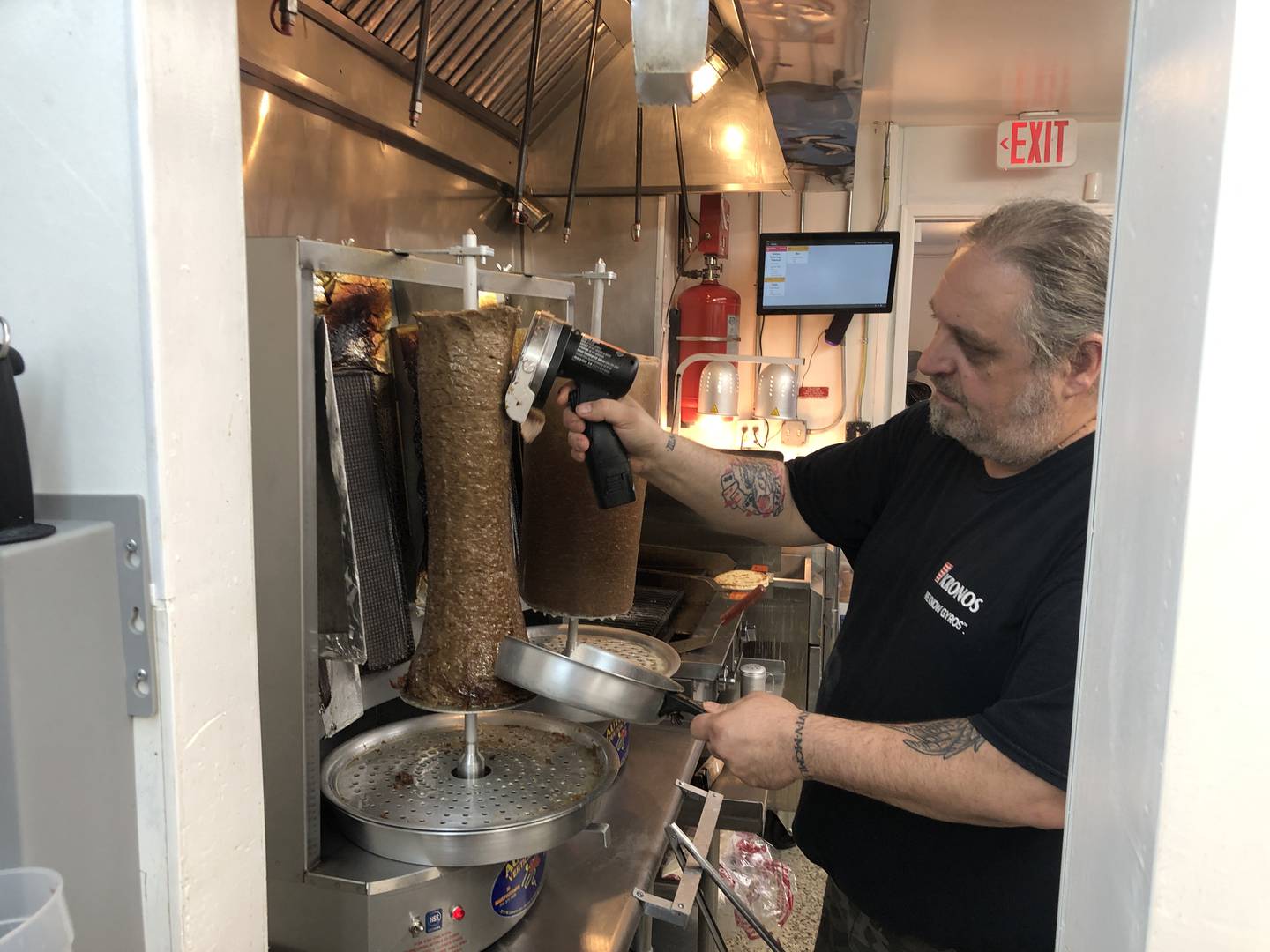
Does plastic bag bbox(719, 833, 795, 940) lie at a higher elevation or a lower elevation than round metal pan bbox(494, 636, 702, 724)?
lower

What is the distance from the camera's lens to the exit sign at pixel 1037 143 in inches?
125

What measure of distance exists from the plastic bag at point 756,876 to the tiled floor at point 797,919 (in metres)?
0.08

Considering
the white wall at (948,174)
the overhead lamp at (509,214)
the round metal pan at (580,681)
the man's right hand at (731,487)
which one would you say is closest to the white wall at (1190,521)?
the round metal pan at (580,681)

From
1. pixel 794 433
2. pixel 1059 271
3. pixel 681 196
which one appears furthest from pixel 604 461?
pixel 794 433

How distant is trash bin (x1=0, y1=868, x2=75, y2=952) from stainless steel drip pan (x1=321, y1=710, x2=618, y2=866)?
0.43 m

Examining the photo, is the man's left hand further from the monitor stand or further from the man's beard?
the monitor stand

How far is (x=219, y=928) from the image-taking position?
693mm

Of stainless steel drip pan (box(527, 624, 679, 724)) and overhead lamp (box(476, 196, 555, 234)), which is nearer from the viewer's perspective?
stainless steel drip pan (box(527, 624, 679, 724))

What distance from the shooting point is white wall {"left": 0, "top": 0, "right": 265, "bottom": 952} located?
0.57 metres

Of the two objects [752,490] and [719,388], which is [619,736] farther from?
[719,388]

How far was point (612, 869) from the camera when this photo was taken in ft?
3.78

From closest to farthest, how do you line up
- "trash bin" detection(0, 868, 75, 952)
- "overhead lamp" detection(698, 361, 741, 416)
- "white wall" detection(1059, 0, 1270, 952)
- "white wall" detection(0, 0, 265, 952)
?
"white wall" detection(1059, 0, 1270, 952)
"trash bin" detection(0, 868, 75, 952)
"white wall" detection(0, 0, 265, 952)
"overhead lamp" detection(698, 361, 741, 416)

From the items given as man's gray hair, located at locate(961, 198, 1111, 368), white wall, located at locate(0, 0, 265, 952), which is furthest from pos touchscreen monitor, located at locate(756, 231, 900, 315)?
white wall, located at locate(0, 0, 265, 952)

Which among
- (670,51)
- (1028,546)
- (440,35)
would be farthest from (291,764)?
(440,35)
